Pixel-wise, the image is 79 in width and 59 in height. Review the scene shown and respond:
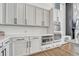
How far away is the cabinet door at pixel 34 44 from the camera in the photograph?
5.29ft

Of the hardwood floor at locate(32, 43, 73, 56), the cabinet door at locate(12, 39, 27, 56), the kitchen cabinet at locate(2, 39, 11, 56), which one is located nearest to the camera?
the kitchen cabinet at locate(2, 39, 11, 56)

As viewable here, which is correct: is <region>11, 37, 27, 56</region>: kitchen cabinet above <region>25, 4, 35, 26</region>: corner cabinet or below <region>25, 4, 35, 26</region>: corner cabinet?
below

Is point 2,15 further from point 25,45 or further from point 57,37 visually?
point 57,37

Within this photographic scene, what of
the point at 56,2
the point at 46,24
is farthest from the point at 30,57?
the point at 56,2

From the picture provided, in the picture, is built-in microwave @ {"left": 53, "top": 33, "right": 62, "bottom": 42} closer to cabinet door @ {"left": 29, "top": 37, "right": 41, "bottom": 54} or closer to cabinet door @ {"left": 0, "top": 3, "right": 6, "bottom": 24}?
cabinet door @ {"left": 29, "top": 37, "right": 41, "bottom": 54}

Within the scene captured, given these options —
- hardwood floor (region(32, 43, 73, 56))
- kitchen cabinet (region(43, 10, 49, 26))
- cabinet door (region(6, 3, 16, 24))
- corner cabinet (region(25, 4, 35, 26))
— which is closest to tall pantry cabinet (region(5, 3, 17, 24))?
cabinet door (region(6, 3, 16, 24))

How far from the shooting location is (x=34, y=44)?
5.32 ft

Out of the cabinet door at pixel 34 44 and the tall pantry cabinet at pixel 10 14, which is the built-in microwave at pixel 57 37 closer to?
the cabinet door at pixel 34 44

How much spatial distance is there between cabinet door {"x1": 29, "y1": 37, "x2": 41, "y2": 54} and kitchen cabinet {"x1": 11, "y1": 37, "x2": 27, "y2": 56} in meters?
0.09

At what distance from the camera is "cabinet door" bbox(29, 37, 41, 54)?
1.61 meters

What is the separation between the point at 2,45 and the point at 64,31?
880mm

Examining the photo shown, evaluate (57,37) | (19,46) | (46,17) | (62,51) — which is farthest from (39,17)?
(62,51)

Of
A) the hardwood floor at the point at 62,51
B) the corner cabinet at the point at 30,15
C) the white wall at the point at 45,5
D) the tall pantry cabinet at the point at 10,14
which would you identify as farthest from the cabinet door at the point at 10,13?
the hardwood floor at the point at 62,51

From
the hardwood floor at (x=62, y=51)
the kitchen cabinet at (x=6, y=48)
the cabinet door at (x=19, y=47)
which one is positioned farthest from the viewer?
the hardwood floor at (x=62, y=51)
